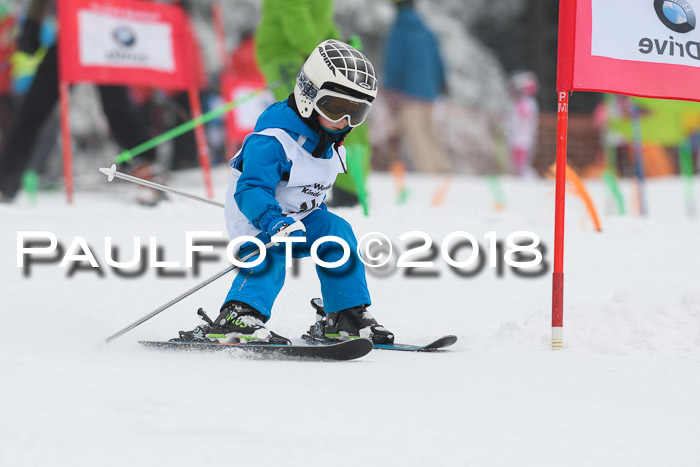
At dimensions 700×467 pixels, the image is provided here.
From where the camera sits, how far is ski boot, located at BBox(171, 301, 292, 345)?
3488 millimetres

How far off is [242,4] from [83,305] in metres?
11.7

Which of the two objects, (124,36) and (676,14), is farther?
(124,36)

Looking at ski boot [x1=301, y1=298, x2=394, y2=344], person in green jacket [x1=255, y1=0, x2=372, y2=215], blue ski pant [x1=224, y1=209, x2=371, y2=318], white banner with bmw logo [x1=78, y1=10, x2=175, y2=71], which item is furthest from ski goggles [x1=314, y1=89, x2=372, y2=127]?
white banner with bmw logo [x1=78, y1=10, x2=175, y2=71]

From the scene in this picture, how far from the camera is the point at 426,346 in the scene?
3.57 meters

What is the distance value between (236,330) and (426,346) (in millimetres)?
717

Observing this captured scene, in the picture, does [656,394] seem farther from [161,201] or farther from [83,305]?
[161,201]

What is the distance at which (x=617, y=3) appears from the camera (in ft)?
12.2

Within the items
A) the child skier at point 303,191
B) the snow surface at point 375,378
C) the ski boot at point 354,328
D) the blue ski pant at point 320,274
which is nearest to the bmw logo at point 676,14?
the snow surface at point 375,378

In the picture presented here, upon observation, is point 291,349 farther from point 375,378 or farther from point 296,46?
point 296,46

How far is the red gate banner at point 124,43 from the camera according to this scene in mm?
7145

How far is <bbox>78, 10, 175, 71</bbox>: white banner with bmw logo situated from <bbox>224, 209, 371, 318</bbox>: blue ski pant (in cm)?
411

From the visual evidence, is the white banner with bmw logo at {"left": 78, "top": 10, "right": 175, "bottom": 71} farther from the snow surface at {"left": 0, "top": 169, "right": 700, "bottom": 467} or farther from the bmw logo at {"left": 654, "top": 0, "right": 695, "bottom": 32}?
the bmw logo at {"left": 654, "top": 0, "right": 695, "bottom": 32}
